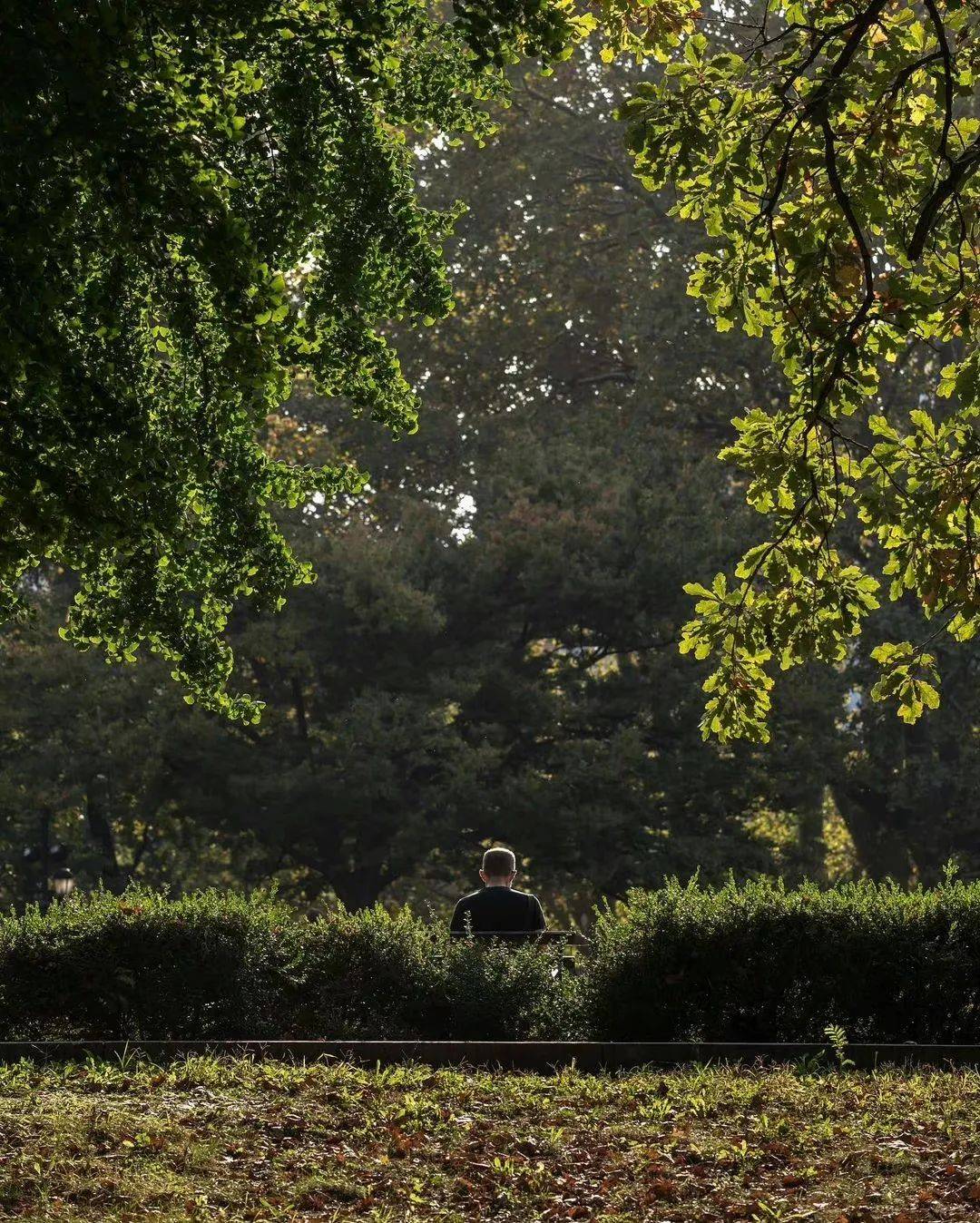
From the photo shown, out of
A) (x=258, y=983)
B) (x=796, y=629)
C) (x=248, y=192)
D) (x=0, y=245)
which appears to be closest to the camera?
(x=0, y=245)

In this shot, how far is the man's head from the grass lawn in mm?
2725

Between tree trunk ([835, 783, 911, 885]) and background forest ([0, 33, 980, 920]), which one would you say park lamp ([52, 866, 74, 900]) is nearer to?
background forest ([0, 33, 980, 920])

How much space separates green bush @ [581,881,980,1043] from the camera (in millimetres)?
10414

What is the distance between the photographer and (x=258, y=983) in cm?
1082

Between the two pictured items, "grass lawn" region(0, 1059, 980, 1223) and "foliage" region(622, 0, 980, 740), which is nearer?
"grass lawn" region(0, 1059, 980, 1223)

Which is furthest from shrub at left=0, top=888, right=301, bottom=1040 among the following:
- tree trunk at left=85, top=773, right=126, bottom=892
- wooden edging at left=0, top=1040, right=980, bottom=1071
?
tree trunk at left=85, top=773, right=126, bottom=892

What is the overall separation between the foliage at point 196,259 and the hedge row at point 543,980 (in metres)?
1.87

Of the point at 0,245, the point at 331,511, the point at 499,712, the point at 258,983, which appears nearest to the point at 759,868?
the point at 499,712

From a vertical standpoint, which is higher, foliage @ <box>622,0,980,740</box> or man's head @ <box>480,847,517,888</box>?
foliage @ <box>622,0,980,740</box>

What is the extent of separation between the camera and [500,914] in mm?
11570

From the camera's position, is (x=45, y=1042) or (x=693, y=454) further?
(x=693, y=454)

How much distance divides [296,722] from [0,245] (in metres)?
21.7

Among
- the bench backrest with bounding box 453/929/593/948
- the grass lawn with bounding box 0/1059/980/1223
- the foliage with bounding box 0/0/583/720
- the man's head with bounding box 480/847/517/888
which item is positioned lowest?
the grass lawn with bounding box 0/1059/980/1223

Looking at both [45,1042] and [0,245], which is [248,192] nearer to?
[0,245]
